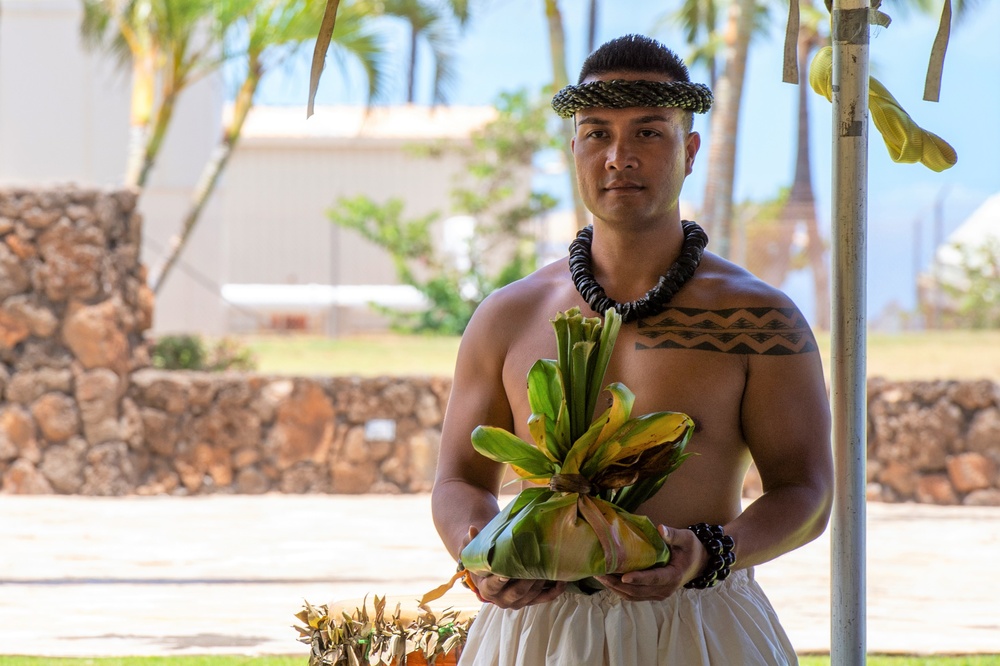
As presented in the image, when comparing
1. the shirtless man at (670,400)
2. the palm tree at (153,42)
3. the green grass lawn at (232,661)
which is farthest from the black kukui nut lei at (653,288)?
the palm tree at (153,42)

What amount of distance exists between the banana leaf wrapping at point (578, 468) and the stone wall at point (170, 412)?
8.96 meters

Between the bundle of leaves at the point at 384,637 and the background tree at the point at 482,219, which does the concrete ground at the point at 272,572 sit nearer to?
the bundle of leaves at the point at 384,637

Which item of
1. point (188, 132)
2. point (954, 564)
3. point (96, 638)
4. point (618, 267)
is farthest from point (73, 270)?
point (188, 132)

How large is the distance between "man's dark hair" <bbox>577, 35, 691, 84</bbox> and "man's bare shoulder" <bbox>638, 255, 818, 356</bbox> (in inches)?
13.7

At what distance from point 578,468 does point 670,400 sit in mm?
345

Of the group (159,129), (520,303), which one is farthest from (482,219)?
(520,303)

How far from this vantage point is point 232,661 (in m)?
4.96

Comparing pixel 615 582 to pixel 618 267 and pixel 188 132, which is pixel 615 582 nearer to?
pixel 618 267

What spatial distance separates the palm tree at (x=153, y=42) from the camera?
11.8m

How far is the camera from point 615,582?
1697mm

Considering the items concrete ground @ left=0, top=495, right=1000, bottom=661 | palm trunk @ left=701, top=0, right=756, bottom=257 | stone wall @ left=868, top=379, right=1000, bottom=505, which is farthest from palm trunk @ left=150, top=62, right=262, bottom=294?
stone wall @ left=868, top=379, right=1000, bottom=505

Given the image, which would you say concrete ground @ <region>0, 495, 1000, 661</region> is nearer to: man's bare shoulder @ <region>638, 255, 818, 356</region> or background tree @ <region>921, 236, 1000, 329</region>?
man's bare shoulder @ <region>638, 255, 818, 356</region>

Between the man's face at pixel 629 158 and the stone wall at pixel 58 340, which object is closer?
the man's face at pixel 629 158

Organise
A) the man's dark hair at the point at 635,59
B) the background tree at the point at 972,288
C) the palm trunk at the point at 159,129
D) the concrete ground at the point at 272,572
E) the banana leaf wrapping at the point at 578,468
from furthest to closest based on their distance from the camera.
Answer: the background tree at the point at 972,288, the palm trunk at the point at 159,129, the concrete ground at the point at 272,572, the man's dark hair at the point at 635,59, the banana leaf wrapping at the point at 578,468
